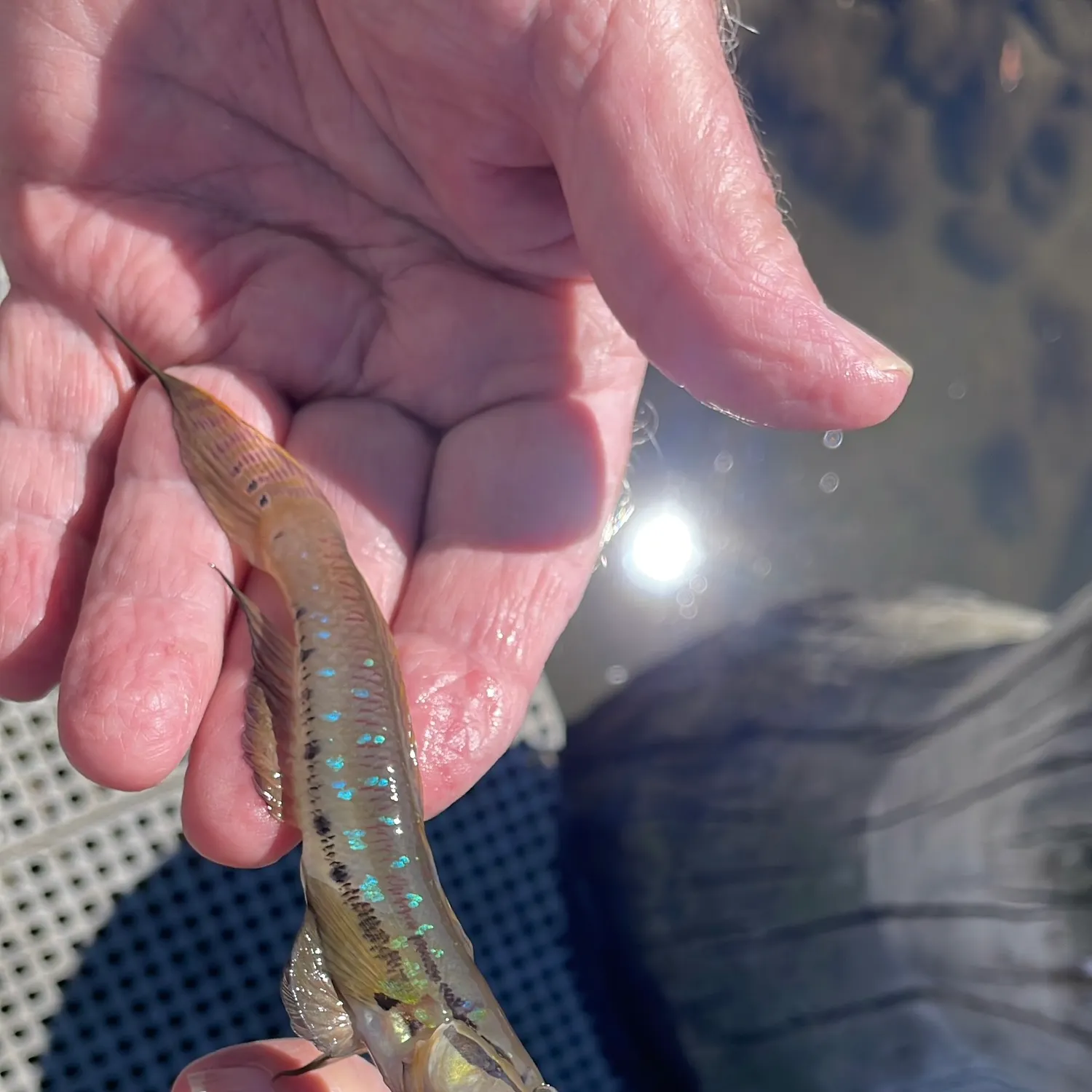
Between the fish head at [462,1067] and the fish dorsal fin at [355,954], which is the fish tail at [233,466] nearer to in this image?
the fish dorsal fin at [355,954]

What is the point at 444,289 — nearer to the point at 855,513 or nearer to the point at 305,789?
the point at 305,789

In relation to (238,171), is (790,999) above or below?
below

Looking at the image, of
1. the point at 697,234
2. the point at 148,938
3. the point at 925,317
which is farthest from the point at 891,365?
the point at 925,317

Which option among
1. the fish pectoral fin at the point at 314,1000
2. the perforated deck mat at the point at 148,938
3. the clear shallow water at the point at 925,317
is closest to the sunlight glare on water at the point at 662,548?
the clear shallow water at the point at 925,317

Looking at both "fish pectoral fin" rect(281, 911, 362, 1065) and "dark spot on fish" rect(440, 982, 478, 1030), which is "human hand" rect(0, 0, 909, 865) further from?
"dark spot on fish" rect(440, 982, 478, 1030)

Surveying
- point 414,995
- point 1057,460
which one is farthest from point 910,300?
point 414,995

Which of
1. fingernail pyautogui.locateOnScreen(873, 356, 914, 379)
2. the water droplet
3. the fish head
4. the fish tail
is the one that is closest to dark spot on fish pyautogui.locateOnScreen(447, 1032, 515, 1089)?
the fish head

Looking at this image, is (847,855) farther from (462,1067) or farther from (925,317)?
(925,317)

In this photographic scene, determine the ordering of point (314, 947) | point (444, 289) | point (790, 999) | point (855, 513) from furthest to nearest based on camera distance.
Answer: point (855, 513) < point (790, 999) < point (444, 289) < point (314, 947)
